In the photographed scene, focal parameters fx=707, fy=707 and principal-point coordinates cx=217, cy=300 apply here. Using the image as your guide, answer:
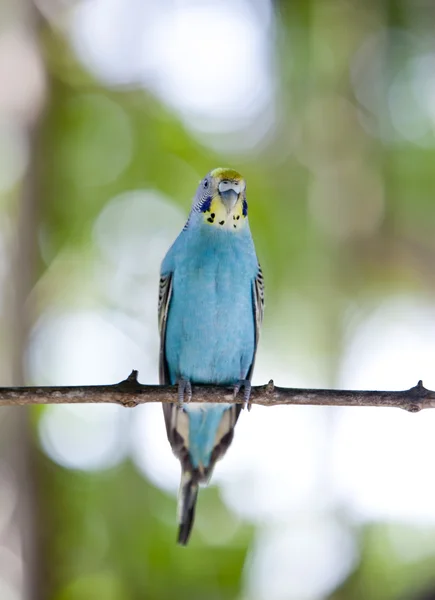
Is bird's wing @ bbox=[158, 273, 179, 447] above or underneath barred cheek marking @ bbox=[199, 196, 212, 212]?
underneath

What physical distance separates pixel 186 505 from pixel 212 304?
72.2 inches

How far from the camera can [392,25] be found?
400 inches

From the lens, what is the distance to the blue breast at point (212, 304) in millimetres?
5934

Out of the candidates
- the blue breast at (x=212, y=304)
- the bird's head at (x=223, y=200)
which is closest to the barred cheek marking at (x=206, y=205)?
the bird's head at (x=223, y=200)

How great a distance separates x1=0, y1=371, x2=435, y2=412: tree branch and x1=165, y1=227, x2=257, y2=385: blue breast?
1.18 m

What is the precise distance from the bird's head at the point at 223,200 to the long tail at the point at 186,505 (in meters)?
2.33

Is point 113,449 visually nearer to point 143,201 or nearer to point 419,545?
point 143,201

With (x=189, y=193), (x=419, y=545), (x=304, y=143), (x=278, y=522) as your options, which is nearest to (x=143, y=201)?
(x=189, y=193)

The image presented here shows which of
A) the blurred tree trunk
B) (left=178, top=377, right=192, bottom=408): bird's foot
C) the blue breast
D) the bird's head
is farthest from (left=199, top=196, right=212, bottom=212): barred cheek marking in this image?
the blurred tree trunk

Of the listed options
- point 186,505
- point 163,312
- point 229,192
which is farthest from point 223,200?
point 186,505

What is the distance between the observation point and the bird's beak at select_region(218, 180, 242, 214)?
5543mm

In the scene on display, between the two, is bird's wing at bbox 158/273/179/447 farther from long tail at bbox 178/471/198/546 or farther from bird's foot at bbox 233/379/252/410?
bird's foot at bbox 233/379/252/410

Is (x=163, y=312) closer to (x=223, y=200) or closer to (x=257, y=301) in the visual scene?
(x=257, y=301)

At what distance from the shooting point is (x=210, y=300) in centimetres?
593
